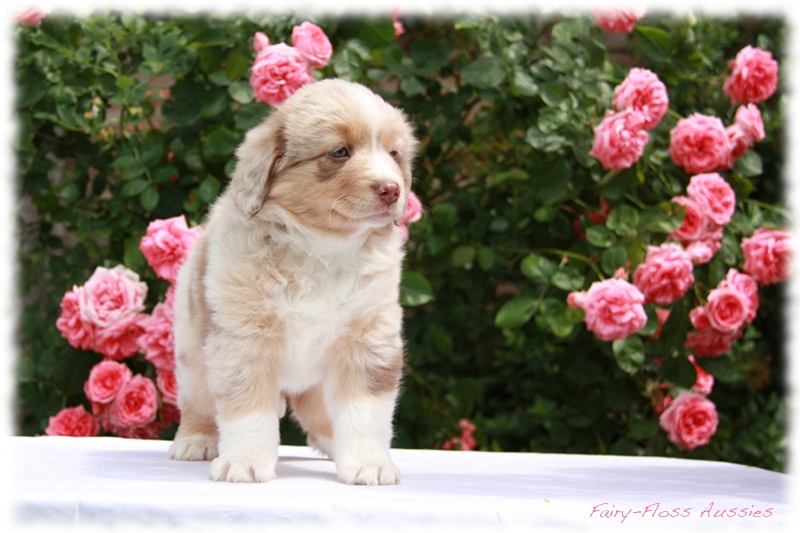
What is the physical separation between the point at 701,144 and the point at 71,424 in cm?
272

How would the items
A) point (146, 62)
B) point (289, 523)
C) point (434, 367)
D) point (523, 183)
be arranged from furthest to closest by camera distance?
point (434, 367)
point (523, 183)
point (146, 62)
point (289, 523)

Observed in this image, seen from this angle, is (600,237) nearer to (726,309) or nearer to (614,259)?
(614,259)

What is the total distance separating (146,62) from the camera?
3281 millimetres

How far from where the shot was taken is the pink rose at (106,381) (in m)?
3.04

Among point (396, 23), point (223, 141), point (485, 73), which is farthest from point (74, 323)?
point (485, 73)

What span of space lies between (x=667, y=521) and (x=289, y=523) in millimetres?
780

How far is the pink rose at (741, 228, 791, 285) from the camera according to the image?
3.09 meters

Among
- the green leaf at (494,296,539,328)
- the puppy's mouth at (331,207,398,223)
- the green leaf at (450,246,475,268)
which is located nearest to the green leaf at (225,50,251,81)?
the green leaf at (450,246,475,268)

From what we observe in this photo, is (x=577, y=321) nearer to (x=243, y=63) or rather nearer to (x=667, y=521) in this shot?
(x=667, y=521)

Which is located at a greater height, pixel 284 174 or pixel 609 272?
pixel 284 174

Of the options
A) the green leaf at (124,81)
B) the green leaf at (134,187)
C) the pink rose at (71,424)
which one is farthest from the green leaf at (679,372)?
the green leaf at (124,81)

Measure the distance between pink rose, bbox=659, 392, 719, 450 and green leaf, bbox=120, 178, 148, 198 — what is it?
2274 millimetres

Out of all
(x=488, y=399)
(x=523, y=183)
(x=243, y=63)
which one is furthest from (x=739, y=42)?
(x=243, y=63)

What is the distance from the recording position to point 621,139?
298 cm
